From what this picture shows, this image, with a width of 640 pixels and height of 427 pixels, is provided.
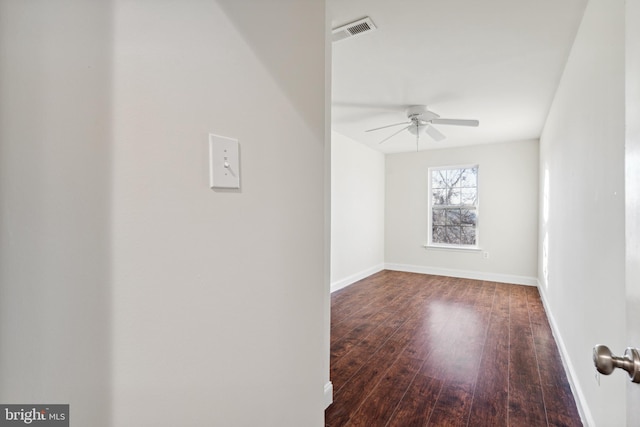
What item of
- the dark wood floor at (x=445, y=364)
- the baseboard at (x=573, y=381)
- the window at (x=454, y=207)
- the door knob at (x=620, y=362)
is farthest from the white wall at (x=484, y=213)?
the door knob at (x=620, y=362)

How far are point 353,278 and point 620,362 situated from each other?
4.22 meters

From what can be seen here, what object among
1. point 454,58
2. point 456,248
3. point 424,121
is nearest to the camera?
point 454,58

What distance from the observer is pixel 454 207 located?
5.24 meters

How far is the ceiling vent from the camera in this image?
70.1 inches

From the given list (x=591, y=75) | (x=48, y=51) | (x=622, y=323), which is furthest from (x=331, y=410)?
(x=591, y=75)

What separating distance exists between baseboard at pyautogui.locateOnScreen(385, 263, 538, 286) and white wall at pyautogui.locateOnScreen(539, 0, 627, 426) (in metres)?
2.64

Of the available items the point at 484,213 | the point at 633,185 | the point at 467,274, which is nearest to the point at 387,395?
the point at 633,185

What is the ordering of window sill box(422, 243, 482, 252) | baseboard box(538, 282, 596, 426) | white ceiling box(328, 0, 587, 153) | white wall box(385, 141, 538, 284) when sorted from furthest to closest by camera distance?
window sill box(422, 243, 482, 252) → white wall box(385, 141, 538, 284) → white ceiling box(328, 0, 587, 153) → baseboard box(538, 282, 596, 426)

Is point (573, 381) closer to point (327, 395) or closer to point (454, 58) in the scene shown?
point (327, 395)

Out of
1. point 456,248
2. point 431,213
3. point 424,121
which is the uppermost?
point 424,121

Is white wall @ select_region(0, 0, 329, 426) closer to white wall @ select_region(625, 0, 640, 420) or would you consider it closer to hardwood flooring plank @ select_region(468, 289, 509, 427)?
white wall @ select_region(625, 0, 640, 420)

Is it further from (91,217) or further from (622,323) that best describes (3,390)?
(622,323)

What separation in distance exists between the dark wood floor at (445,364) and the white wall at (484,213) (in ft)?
3.47

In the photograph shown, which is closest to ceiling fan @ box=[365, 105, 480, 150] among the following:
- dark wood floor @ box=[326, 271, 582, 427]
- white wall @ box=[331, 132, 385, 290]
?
white wall @ box=[331, 132, 385, 290]
